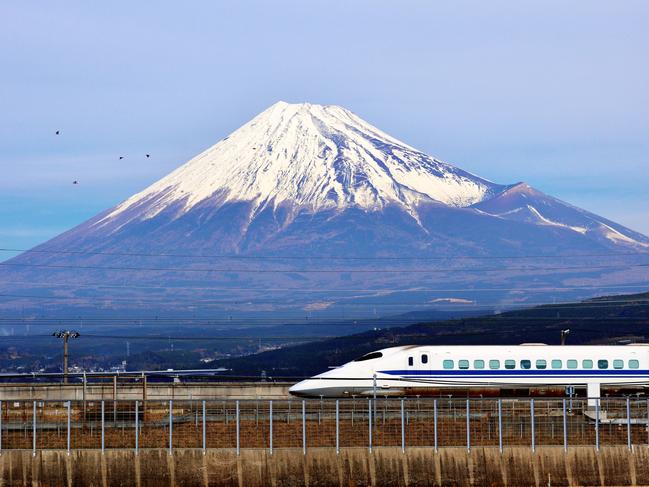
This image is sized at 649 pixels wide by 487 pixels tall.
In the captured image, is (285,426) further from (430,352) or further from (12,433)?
(430,352)

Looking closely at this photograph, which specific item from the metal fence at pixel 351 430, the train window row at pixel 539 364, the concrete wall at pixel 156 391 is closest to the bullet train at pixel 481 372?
the train window row at pixel 539 364

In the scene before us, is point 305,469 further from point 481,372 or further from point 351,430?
point 481,372

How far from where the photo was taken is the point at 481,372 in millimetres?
82375

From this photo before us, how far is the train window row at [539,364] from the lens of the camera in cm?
8225

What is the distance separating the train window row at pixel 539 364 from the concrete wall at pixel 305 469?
2442cm

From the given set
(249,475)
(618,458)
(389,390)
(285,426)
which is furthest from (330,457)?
(389,390)

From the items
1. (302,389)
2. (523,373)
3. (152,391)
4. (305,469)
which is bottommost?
(305,469)

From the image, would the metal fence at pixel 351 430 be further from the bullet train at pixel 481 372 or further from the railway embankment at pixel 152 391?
the railway embankment at pixel 152 391

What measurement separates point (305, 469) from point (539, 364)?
28698mm

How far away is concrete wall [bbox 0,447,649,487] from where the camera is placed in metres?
57.5

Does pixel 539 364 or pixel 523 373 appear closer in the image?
pixel 523 373

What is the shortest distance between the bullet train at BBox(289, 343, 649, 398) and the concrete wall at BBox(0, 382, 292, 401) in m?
5.60

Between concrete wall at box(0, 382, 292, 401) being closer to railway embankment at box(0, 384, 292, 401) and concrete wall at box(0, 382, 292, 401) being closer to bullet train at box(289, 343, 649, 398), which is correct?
railway embankment at box(0, 384, 292, 401)

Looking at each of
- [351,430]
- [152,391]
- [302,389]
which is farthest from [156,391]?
[351,430]
